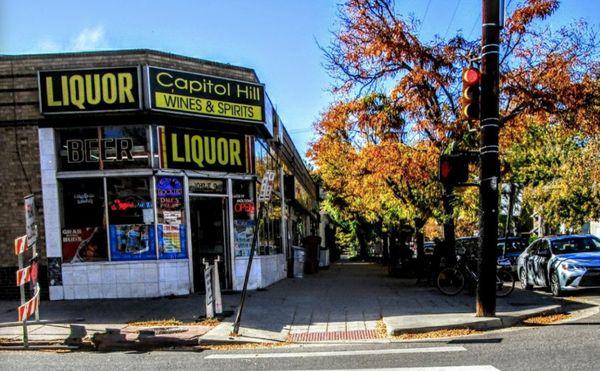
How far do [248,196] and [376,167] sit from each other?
343 cm

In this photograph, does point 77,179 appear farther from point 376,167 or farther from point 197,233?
point 376,167

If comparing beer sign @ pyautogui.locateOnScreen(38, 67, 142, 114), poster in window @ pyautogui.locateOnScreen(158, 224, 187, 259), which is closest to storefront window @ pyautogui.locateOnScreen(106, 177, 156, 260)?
poster in window @ pyautogui.locateOnScreen(158, 224, 187, 259)

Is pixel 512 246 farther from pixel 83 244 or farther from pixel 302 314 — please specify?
pixel 83 244

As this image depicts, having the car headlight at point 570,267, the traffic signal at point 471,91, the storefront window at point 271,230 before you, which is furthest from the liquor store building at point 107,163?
the car headlight at point 570,267

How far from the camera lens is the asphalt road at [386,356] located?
6.21m

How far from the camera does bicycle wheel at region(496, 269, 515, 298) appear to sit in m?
11.9

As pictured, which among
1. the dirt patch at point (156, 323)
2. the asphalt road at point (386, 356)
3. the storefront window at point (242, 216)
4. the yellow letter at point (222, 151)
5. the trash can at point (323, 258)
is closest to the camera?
the asphalt road at point (386, 356)

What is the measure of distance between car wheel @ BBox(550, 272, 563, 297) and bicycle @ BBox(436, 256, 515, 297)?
1161 millimetres

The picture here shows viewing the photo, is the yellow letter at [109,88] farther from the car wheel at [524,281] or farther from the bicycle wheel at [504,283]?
the car wheel at [524,281]

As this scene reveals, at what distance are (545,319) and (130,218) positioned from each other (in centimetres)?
880

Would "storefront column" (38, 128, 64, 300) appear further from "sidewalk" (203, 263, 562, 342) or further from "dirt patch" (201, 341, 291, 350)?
"dirt patch" (201, 341, 291, 350)

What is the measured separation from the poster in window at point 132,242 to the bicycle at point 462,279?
6.72 meters

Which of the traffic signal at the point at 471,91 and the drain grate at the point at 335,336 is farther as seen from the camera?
the traffic signal at the point at 471,91

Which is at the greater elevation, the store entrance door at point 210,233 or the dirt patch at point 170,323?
the store entrance door at point 210,233
